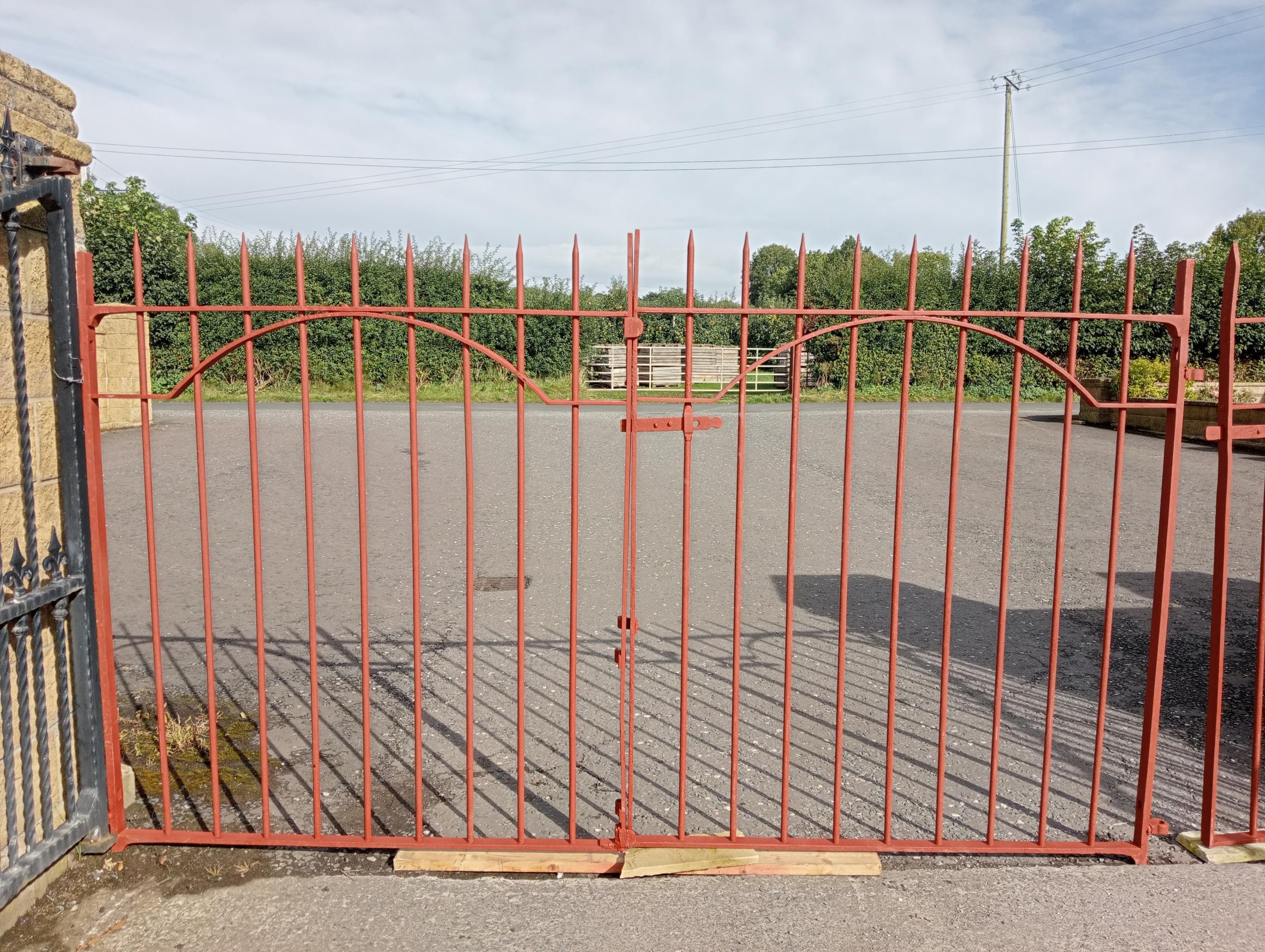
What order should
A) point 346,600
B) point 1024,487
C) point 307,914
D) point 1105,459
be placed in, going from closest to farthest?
point 307,914, point 346,600, point 1024,487, point 1105,459

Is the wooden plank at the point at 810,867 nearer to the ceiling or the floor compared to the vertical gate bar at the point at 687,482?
nearer to the floor

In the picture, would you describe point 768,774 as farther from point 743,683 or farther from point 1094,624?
point 1094,624

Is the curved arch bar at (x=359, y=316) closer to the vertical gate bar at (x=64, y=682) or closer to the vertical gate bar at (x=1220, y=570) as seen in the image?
the vertical gate bar at (x=64, y=682)

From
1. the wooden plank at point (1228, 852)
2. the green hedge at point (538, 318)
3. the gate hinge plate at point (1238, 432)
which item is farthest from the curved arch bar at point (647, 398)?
the green hedge at point (538, 318)

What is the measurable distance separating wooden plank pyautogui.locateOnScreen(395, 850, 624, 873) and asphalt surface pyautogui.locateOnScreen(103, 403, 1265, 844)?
0.40 feet

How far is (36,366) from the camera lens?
312cm

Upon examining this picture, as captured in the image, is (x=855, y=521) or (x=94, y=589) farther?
(x=855, y=521)

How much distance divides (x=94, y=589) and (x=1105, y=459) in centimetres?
1544

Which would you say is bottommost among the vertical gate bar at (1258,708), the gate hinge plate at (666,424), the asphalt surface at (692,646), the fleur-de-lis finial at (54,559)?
the asphalt surface at (692,646)

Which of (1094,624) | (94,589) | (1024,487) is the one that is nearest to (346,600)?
(94,589)

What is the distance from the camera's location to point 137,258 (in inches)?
119

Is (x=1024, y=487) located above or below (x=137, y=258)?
below

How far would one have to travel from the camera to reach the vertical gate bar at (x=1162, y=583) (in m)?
3.36

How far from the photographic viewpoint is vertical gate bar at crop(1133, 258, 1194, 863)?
3363 mm
